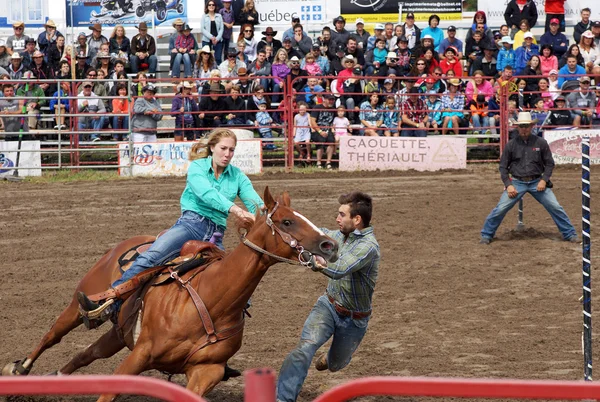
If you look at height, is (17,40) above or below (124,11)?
below

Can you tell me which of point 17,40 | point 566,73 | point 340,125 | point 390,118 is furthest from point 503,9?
point 17,40

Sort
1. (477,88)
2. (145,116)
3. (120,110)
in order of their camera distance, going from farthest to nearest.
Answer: (477,88)
(120,110)
(145,116)

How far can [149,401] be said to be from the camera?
274 inches

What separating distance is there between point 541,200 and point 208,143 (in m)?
7.24

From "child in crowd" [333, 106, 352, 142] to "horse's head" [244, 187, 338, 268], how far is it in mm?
13962

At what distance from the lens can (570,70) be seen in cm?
2038

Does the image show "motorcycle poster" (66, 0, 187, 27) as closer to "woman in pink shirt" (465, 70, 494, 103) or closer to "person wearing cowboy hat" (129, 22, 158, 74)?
"person wearing cowboy hat" (129, 22, 158, 74)

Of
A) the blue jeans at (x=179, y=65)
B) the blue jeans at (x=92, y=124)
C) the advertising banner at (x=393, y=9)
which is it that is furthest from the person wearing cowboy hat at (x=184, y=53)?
the advertising banner at (x=393, y=9)

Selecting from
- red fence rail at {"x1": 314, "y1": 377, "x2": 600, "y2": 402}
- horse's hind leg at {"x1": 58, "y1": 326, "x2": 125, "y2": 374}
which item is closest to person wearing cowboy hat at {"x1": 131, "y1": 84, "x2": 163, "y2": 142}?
horse's hind leg at {"x1": 58, "y1": 326, "x2": 125, "y2": 374}

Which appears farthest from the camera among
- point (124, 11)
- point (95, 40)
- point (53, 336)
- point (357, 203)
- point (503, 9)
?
point (124, 11)

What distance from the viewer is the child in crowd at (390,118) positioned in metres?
19.7

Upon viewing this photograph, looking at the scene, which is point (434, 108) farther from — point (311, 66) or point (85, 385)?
point (85, 385)

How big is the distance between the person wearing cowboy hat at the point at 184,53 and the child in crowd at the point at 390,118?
490 cm

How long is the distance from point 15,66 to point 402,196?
391 inches
